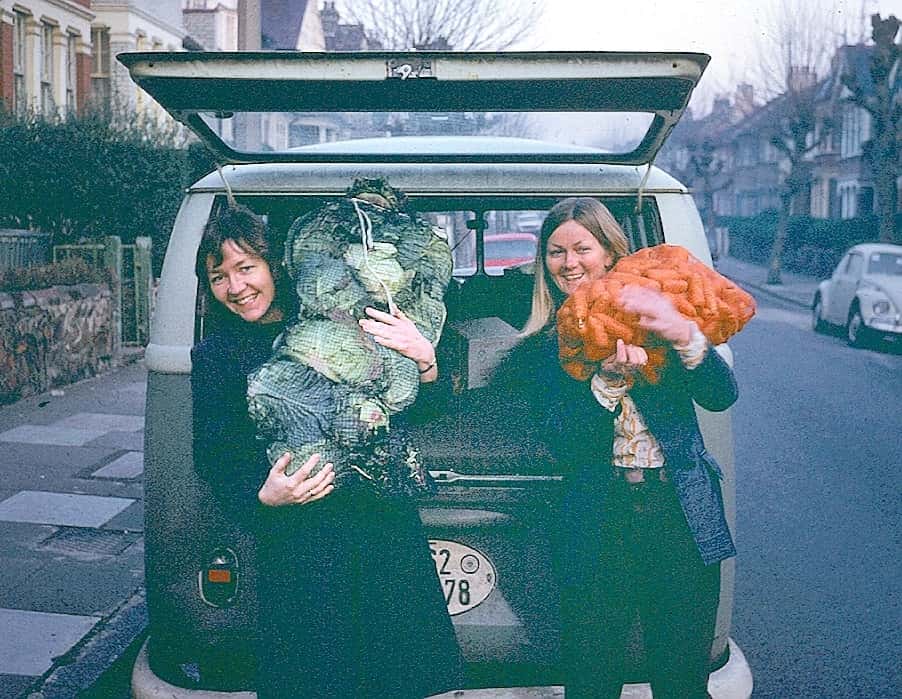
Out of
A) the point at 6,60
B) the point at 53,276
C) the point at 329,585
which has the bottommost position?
the point at 329,585

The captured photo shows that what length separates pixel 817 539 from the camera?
6.93 metres

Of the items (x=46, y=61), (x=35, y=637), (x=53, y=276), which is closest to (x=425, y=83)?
(x=35, y=637)

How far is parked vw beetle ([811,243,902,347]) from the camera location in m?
17.4

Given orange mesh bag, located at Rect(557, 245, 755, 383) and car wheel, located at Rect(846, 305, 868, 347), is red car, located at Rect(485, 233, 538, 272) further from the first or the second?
orange mesh bag, located at Rect(557, 245, 755, 383)

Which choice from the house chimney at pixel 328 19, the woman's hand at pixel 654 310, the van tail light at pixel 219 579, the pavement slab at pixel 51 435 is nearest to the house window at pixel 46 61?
the pavement slab at pixel 51 435

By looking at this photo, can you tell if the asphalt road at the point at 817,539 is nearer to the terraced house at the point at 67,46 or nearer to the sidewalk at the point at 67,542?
the sidewalk at the point at 67,542

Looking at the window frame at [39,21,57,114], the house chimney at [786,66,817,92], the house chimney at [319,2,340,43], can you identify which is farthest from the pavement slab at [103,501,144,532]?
the house chimney at [319,2,340,43]

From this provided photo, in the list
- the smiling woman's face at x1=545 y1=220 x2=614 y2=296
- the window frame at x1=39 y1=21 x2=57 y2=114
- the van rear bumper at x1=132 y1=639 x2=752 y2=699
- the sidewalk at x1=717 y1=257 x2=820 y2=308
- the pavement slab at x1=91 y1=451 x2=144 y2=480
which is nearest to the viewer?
the smiling woman's face at x1=545 y1=220 x2=614 y2=296

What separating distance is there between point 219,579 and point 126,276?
12294 millimetres

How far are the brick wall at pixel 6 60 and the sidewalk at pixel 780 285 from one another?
59.5ft

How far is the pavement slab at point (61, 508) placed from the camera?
22.6 ft

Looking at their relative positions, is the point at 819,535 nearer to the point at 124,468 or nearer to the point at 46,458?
the point at 124,468

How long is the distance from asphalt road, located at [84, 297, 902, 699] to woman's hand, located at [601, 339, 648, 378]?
7.06 feet

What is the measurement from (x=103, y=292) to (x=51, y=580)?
8226 mm
